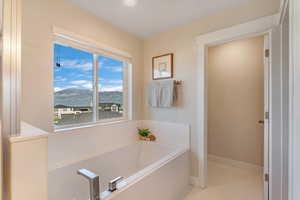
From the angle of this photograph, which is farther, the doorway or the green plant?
the green plant

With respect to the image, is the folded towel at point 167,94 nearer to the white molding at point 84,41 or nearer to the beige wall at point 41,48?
the white molding at point 84,41

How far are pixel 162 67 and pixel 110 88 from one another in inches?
37.0

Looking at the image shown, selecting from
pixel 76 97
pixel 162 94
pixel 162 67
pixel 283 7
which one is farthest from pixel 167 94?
pixel 283 7

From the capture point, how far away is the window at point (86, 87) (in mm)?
1923

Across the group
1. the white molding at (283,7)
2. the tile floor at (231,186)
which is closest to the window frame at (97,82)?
the tile floor at (231,186)

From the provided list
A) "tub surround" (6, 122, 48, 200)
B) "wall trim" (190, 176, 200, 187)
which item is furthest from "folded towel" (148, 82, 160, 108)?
"tub surround" (6, 122, 48, 200)

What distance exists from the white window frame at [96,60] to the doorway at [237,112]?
1.38 metres

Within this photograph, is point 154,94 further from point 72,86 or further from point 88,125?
point 72,86

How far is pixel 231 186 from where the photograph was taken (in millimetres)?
2127

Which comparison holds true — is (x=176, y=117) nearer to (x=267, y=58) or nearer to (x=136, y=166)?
(x=136, y=166)

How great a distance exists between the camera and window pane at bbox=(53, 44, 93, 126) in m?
1.90

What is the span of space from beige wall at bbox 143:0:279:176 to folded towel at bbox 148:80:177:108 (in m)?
0.14

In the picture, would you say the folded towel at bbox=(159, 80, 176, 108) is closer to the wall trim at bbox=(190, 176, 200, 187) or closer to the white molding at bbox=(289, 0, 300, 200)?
the wall trim at bbox=(190, 176, 200, 187)

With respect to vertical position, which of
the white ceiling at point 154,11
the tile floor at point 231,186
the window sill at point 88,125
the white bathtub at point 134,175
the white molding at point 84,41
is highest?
the white ceiling at point 154,11
